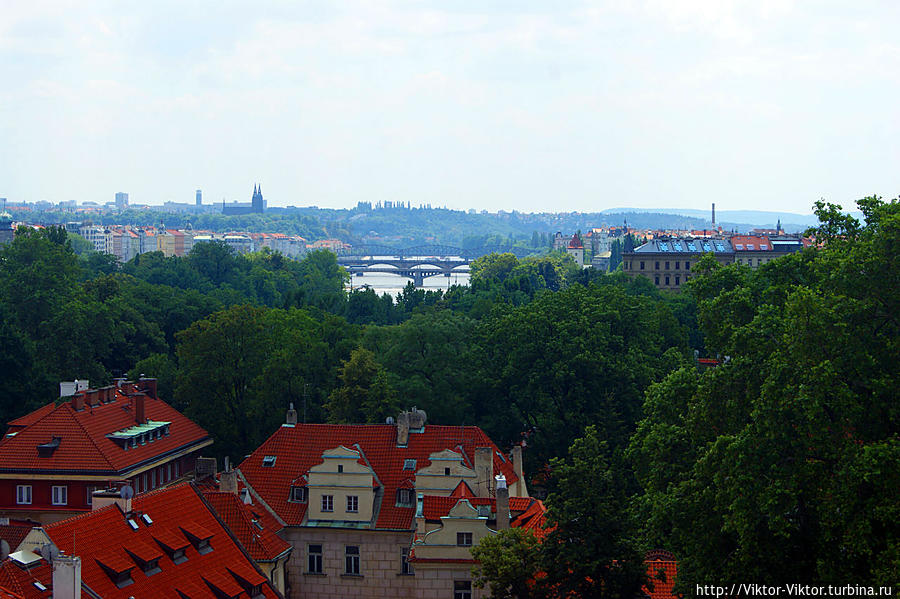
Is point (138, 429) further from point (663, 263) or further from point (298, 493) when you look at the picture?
point (663, 263)

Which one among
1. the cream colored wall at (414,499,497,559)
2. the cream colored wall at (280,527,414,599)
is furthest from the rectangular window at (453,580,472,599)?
the cream colored wall at (280,527,414,599)

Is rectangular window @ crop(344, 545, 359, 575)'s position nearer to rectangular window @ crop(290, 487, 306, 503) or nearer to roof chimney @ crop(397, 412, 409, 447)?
rectangular window @ crop(290, 487, 306, 503)

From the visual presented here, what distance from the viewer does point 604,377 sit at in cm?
5462

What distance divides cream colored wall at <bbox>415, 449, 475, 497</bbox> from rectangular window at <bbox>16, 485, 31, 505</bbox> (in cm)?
1696

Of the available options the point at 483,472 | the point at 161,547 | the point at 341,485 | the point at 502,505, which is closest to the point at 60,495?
the point at 341,485

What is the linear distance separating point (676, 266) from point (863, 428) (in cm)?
12483

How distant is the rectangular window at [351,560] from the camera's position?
139ft

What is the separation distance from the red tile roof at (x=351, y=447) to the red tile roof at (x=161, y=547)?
8.04m

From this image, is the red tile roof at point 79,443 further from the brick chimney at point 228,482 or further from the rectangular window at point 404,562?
the rectangular window at point 404,562

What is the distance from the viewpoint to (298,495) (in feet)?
144

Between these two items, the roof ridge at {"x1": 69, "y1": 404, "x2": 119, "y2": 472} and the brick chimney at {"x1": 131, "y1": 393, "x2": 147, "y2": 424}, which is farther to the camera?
the brick chimney at {"x1": 131, "y1": 393, "x2": 147, "y2": 424}

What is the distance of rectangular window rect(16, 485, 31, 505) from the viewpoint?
47.8 m

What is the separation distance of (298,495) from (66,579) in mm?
17076

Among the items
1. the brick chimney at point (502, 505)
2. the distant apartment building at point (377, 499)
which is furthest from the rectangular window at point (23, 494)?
the brick chimney at point (502, 505)
